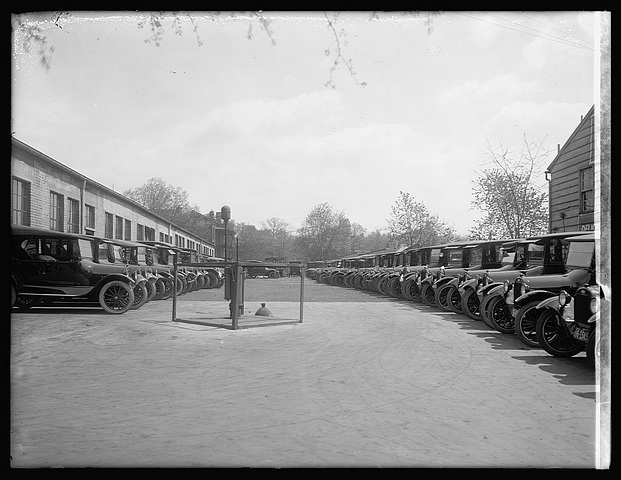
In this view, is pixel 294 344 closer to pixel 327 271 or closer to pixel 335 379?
pixel 335 379

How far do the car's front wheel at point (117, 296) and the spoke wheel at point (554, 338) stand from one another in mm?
9172

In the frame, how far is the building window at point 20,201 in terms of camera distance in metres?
14.9

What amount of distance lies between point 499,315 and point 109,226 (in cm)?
2044

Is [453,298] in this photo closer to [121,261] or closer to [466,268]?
[466,268]

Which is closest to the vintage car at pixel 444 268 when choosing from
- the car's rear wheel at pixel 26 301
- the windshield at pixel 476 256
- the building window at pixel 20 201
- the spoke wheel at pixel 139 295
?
the windshield at pixel 476 256

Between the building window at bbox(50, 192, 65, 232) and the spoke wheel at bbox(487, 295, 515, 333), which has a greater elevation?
the building window at bbox(50, 192, 65, 232)

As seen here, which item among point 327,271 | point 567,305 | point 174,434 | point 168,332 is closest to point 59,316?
point 168,332

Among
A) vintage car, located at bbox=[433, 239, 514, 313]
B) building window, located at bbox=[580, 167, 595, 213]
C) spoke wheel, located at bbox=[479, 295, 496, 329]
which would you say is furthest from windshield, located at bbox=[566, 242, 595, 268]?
building window, located at bbox=[580, 167, 595, 213]

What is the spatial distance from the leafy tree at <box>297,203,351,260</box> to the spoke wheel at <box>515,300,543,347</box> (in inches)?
2059

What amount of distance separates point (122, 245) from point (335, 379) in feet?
37.0

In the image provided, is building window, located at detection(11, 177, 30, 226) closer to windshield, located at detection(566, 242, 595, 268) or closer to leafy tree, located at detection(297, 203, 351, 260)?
windshield, located at detection(566, 242, 595, 268)

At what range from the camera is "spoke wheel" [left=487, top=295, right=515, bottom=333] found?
10000 mm

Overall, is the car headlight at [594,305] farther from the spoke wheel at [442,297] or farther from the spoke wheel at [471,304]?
the spoke wheel at [442,297]

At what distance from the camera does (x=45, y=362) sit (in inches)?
272
